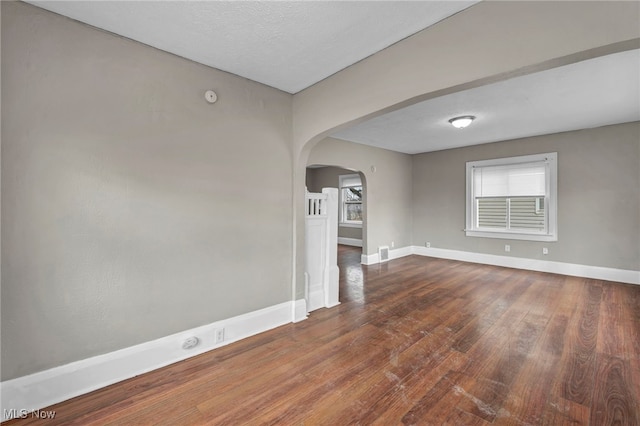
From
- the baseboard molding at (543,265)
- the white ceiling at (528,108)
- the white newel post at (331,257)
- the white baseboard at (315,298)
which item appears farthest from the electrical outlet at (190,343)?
the baseboard molding at (543,265)

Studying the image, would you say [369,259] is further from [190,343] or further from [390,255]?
[190,343]

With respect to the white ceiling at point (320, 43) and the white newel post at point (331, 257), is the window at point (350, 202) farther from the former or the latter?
the white newel post at point (331, 257)

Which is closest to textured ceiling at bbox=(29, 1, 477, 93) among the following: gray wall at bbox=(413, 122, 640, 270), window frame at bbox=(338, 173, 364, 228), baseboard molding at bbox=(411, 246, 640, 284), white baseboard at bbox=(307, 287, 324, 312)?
white baseboard at bbox=(307, 287, 324, 312)

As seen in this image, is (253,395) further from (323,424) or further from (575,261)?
(575,261)

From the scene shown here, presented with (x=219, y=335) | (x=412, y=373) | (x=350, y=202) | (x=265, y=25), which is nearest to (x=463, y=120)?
(x=265, y=25)

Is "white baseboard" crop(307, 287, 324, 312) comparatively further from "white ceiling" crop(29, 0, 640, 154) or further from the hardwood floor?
"white ceiling" crop(29, 0, 640, 154)

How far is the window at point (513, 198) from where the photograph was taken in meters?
5.11

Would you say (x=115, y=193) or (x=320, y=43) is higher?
(x=320, y=43)

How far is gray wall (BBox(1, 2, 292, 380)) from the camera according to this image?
1.72 meters

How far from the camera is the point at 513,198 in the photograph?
5539 millimetres

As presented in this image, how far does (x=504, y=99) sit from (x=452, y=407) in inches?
140

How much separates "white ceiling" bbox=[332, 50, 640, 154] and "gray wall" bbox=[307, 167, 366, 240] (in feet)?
9.69

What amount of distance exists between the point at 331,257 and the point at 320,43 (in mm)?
2458

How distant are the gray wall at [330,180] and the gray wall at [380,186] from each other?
174 centimetres
